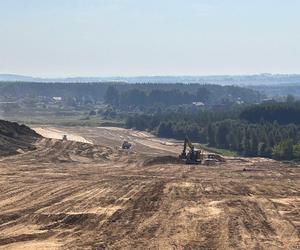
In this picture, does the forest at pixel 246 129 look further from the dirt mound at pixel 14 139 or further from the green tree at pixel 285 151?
the dirt mound at pixel 14 139

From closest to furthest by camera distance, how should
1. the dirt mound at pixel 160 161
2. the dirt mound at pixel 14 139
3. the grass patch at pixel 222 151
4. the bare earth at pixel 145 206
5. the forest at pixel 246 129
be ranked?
the bare earth at pixel 145 206
the dirt mound at pixel 160 161
the dirt mound at pixel 14 139
the forest at pixel 246 129
the grass patch at pixel 222 151

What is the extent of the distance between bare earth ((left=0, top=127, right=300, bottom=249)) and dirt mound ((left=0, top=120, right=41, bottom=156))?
509 cm

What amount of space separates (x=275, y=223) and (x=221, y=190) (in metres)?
12.3

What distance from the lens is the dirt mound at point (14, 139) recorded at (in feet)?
237

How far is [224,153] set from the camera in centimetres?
10888

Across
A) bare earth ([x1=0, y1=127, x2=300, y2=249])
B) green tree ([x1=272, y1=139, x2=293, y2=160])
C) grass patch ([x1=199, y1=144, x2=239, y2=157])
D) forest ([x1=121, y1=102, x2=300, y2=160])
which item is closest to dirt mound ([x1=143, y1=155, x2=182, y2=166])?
bare earth ([x1=0, y1=127, x2=300, y2=249])

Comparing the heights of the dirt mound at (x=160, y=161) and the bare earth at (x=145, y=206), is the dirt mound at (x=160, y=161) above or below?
below

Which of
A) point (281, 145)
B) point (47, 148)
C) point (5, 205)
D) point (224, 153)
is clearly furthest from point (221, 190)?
point (224, 153)

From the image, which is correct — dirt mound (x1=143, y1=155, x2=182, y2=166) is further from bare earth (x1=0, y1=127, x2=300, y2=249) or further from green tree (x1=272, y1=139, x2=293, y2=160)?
green tree (x1=272, y1=139, x2=293, y2=160)

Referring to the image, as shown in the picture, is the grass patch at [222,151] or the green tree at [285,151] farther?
the grass patch at [222,151]

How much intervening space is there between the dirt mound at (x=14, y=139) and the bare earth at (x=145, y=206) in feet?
16.7

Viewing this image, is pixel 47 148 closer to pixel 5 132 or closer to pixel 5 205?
pixel 5 132

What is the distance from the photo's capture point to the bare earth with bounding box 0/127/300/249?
29.9m

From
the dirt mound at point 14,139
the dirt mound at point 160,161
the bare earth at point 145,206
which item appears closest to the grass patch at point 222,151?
the dirt mound at point 160,161
